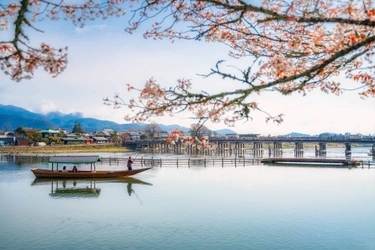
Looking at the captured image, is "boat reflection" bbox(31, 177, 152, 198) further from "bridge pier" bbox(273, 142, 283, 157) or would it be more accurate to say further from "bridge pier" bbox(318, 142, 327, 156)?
"bridge pier" bbox(273, 142, 283, 157)

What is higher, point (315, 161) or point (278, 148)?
point (315, 161)

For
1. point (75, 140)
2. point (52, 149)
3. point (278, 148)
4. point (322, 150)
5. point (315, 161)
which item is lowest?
point (278, 148)

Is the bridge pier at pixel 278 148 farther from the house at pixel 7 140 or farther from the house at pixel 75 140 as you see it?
the house at pixel 7 140

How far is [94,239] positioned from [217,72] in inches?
312

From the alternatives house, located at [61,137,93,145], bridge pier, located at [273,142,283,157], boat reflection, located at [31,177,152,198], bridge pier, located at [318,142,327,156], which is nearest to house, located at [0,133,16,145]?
house, located at [61,137,93,145]

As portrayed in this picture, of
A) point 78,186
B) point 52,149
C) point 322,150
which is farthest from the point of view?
point 52,149

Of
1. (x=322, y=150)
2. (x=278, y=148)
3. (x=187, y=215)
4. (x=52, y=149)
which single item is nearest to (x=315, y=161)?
(x=187, y=215)

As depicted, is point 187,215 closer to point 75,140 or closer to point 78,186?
point 78,186

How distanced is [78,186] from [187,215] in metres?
10.5

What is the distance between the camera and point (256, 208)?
14.5 m

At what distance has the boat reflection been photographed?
1808cm

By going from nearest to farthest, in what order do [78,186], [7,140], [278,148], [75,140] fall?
[78,186] < [278,148] < [7,140] < [75,140]

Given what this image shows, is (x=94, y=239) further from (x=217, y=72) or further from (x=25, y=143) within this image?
(x=25, y=143)

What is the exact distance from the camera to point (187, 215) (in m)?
13.2
